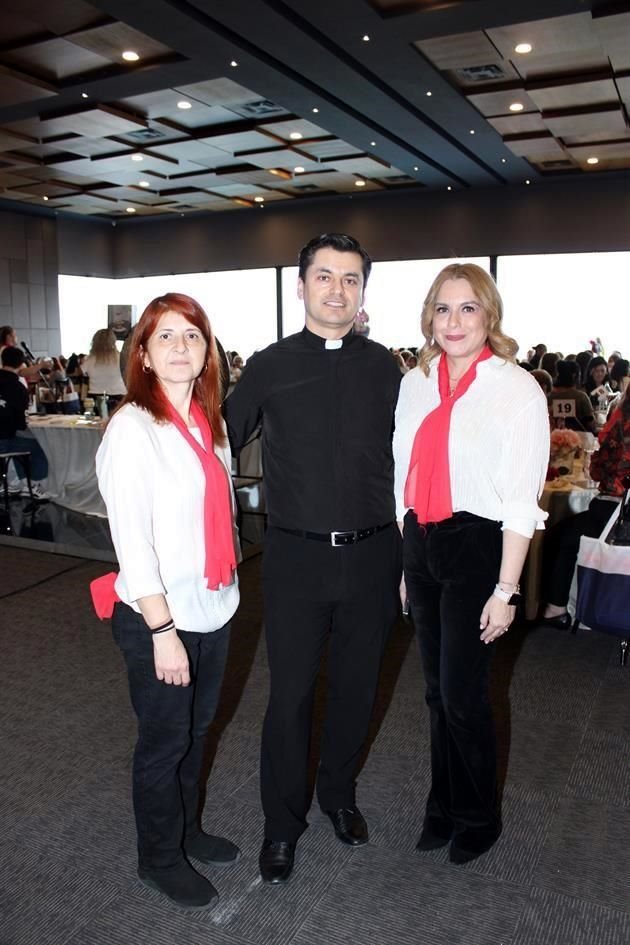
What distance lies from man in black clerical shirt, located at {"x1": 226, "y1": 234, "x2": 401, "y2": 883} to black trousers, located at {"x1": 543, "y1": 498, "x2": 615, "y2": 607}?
2.11m

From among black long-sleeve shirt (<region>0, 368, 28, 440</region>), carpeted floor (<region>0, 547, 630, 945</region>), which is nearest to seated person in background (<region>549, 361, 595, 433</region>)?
carpeted floor (<region>0, 547, 630, 945</region>)

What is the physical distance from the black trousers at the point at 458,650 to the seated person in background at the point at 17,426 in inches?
222

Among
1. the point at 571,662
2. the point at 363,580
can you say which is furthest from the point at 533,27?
the point at 363,580

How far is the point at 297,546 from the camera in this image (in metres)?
2.04

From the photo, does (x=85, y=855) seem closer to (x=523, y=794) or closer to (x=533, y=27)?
(x=523, y=794)

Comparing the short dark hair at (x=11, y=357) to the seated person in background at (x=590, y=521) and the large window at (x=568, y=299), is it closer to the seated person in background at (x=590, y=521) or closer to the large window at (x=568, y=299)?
the seated person in background at (x=590, y=521)

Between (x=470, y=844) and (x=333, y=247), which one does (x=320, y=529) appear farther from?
(x=470, y=844)

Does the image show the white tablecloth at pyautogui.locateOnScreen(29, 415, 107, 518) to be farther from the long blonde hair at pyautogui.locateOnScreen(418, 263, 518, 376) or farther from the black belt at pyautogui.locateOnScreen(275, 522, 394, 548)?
the long blonde hair at pyautogui.locateOnScreen(418, 263, 518, 376)

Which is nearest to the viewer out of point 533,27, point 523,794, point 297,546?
point 297,546

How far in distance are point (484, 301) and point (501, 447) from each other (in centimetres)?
37

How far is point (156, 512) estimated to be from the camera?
5.79 ft

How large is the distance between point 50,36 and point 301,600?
7.09 meters

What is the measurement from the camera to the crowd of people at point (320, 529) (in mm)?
1798

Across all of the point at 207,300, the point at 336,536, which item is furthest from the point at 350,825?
the point at 207,300
